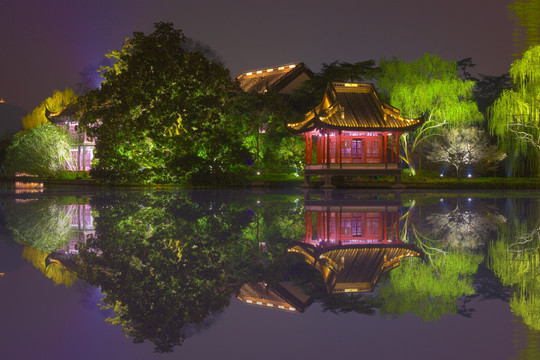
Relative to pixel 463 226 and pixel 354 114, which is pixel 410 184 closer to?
pixel 354 114

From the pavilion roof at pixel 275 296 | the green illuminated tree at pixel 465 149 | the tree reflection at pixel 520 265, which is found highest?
the green illuminated tree at pixel 465 149

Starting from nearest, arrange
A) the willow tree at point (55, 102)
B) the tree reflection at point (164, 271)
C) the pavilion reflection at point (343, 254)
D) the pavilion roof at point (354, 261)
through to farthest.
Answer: the tree reflection at point (164, 271) → the pavilion reflection at point (343, 254) → the pavilion roof at point (354, 261) → the willow tree at point (55, 102)

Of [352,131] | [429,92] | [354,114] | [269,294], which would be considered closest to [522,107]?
[429,92]

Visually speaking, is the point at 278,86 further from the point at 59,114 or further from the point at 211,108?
the point at 59,114

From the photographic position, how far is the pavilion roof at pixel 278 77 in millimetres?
38844

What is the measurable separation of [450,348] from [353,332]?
1.84 ft

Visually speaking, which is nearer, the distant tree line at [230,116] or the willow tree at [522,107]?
the distant tree line at [230,116]

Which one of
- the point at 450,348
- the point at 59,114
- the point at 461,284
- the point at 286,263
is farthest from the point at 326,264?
the point at 59,114

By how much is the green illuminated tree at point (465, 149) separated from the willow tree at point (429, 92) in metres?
0.92

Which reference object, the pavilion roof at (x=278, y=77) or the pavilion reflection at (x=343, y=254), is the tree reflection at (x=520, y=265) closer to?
the pavilion reflection at (x=343, y=254)

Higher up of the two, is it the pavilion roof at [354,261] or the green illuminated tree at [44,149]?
the green illuminated tree at [44,149]

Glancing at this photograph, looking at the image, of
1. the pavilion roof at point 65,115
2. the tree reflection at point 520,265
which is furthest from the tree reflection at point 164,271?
the pavilion roof at point 65,115

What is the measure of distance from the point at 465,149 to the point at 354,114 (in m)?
7.28

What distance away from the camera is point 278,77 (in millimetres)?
40500
